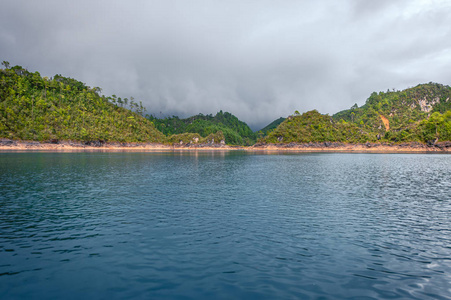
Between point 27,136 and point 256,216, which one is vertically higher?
point 27,136

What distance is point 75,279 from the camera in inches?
493

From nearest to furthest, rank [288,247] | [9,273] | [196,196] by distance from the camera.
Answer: [9,273] < [288,247] < [196,196]

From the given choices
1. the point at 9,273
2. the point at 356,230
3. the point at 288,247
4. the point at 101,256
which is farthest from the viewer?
the point at 356,230

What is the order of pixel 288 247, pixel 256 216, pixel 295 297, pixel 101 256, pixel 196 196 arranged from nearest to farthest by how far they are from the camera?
pixel 295 297 → pixel 101 256 → pixel 288 247 → pixel 256 216 → pixel 196 196

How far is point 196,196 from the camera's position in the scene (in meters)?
34.2

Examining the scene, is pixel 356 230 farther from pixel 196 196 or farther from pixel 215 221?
pixel 196 196

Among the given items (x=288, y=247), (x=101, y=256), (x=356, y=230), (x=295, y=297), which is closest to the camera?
(x=295, y=297)

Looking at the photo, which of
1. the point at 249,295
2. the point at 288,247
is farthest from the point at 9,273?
the point at 288,247

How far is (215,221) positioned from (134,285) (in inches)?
452

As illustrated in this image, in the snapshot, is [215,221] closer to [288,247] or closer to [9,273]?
[288,247]

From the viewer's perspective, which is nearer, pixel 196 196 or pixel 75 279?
pixel 75 279

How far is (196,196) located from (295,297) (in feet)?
79.9

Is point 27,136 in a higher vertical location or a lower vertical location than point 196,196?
higher

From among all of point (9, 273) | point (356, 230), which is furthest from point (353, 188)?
point (9, 273)
